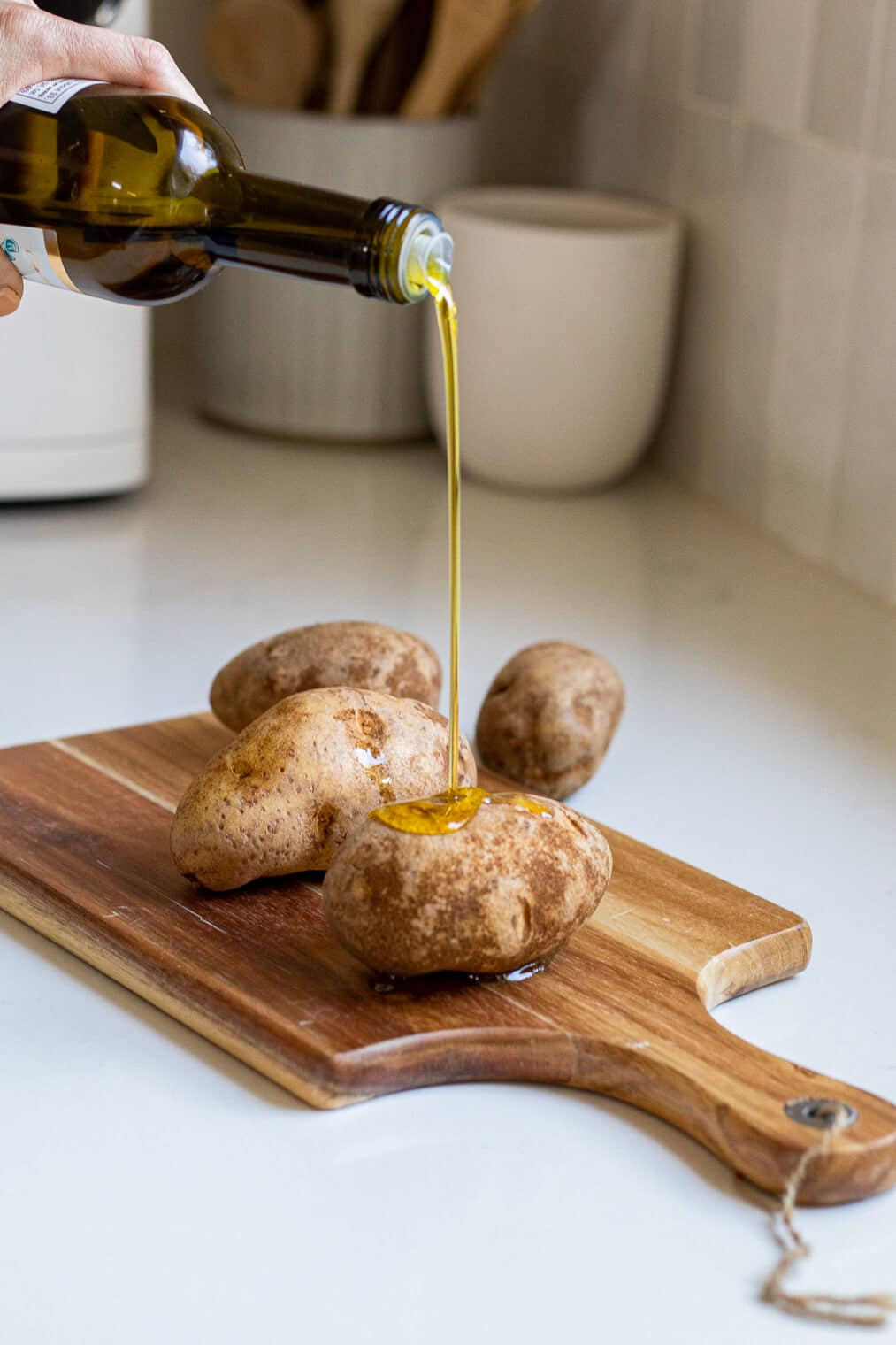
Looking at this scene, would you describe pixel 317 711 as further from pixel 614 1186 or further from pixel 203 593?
pixel 203 593

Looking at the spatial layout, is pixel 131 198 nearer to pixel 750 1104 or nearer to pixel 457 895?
pixel 457 895

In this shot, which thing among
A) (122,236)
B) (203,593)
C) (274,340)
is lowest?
(203,593)

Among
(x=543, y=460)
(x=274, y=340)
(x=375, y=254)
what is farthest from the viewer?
(x=274, y=340)

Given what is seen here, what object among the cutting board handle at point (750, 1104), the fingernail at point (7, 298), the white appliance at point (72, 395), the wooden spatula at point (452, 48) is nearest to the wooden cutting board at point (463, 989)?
the cutting board handle at point (750, 1104)

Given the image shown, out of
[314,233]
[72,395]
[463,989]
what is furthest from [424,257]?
[72,395]

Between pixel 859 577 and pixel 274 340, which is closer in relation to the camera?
pixel 859 577

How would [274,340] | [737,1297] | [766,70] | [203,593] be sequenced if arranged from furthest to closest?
[274,340] < [766,70] < [203,593] < [737,1297]

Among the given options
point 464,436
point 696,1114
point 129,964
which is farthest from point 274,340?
point 696,1114

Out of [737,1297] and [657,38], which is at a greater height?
[657,38]
